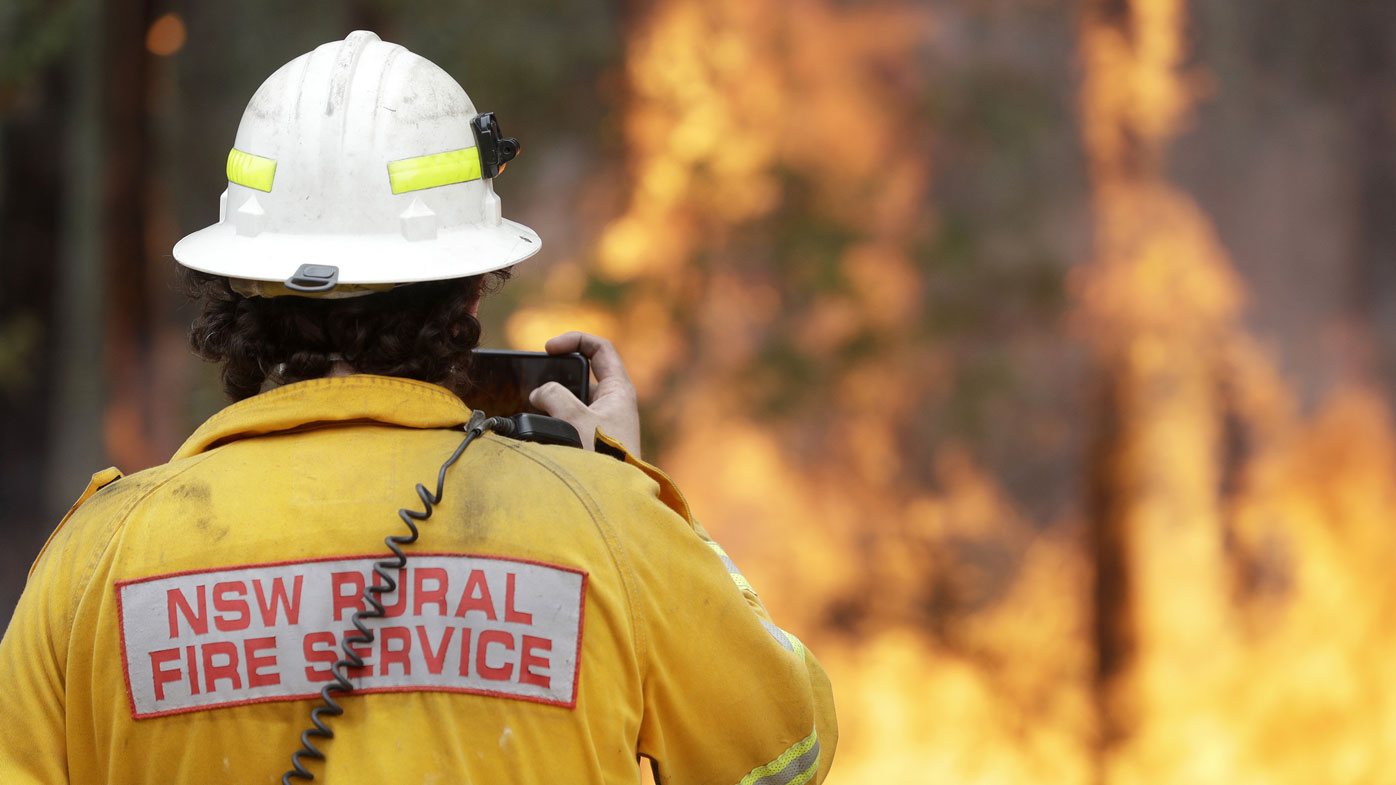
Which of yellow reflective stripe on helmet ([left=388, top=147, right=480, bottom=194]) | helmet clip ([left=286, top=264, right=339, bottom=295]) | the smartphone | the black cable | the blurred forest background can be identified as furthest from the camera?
the blurred forest background

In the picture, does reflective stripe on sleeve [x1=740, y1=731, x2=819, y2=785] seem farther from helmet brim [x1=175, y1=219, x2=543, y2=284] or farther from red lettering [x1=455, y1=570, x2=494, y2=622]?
helmet brim [x1=175, y1=219, x2=543, y2=284]

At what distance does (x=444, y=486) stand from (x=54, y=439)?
6.48 meters

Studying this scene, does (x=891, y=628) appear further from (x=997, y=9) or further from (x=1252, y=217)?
(x=997, y=9)

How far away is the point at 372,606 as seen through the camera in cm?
137

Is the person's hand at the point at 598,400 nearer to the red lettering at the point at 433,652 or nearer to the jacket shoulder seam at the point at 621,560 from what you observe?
the jacket shoulder seam at the point at 621,560

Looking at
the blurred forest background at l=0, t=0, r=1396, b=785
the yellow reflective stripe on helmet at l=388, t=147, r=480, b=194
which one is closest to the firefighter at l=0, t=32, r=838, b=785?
the yellow reflective stripe on helmet at l=388, t=147, r=480, b=194

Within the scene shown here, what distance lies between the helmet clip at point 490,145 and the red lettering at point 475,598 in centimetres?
59

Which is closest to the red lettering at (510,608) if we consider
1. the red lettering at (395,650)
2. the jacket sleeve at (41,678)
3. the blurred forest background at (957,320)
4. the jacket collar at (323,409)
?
the red lettering at (395,650)

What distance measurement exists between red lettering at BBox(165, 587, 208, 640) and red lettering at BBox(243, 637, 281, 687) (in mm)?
57

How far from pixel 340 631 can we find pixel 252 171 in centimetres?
67

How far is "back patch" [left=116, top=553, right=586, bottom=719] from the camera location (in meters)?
1.37

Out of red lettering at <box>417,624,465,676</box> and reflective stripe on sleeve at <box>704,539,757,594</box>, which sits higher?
reflective stripe on sleeve at <box>704,539,757,594</box>

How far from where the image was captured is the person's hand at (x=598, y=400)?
1777 mm

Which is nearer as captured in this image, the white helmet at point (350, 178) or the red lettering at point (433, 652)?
the red lettering at point (433, 652)
